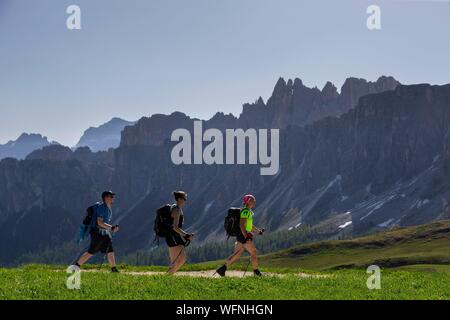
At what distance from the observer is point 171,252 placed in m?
25.6

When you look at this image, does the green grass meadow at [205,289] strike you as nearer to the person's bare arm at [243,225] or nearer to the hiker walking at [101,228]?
the hiker walking at [101,228]

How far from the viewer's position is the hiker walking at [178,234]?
2494cm

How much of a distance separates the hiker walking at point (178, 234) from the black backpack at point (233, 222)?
84.0 inches

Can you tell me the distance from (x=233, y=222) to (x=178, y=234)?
2879 mm

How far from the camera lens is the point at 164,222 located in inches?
990

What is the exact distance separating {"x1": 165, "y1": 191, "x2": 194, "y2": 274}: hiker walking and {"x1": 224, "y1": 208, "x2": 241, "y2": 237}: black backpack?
213 cm

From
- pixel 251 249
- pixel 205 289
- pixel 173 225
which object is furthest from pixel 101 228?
pixel 205 289

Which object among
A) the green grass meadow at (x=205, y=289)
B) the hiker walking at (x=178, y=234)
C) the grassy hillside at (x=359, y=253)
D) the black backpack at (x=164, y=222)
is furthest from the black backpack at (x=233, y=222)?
the grassy hillside at (x=359, y=253)

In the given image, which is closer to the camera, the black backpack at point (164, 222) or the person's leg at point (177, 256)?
the black backpack at point (164, 222)
